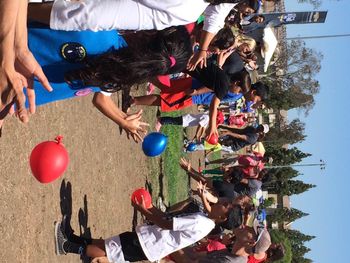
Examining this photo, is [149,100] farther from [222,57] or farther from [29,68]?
[29,68]

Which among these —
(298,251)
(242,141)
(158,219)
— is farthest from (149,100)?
(298,251)

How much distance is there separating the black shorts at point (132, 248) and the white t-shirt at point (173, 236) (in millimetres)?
79

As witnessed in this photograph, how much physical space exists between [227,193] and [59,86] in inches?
347

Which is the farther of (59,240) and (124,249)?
(124,249)

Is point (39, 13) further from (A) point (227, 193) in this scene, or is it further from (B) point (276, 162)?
(B) point (276, 162)

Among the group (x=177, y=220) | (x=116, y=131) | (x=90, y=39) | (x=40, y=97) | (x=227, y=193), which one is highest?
(x=90, y=39)

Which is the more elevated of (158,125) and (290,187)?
(158,125)

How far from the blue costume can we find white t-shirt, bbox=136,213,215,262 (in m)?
3.96

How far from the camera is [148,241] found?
6973mm

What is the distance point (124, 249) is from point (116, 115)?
3219 millimetres

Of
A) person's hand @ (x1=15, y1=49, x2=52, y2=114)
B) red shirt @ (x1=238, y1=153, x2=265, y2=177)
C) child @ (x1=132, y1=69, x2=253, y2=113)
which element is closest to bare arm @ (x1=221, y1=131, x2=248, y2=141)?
red shirt @ (x1=238, y1=153, x2=265, y2=177)

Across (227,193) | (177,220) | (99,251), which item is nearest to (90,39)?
(177,220)

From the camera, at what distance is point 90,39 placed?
3.31 meters

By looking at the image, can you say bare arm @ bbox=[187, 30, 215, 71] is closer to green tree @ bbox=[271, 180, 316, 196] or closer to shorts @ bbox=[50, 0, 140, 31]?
shorts @ bbox=[50, 0, 140, 31]
